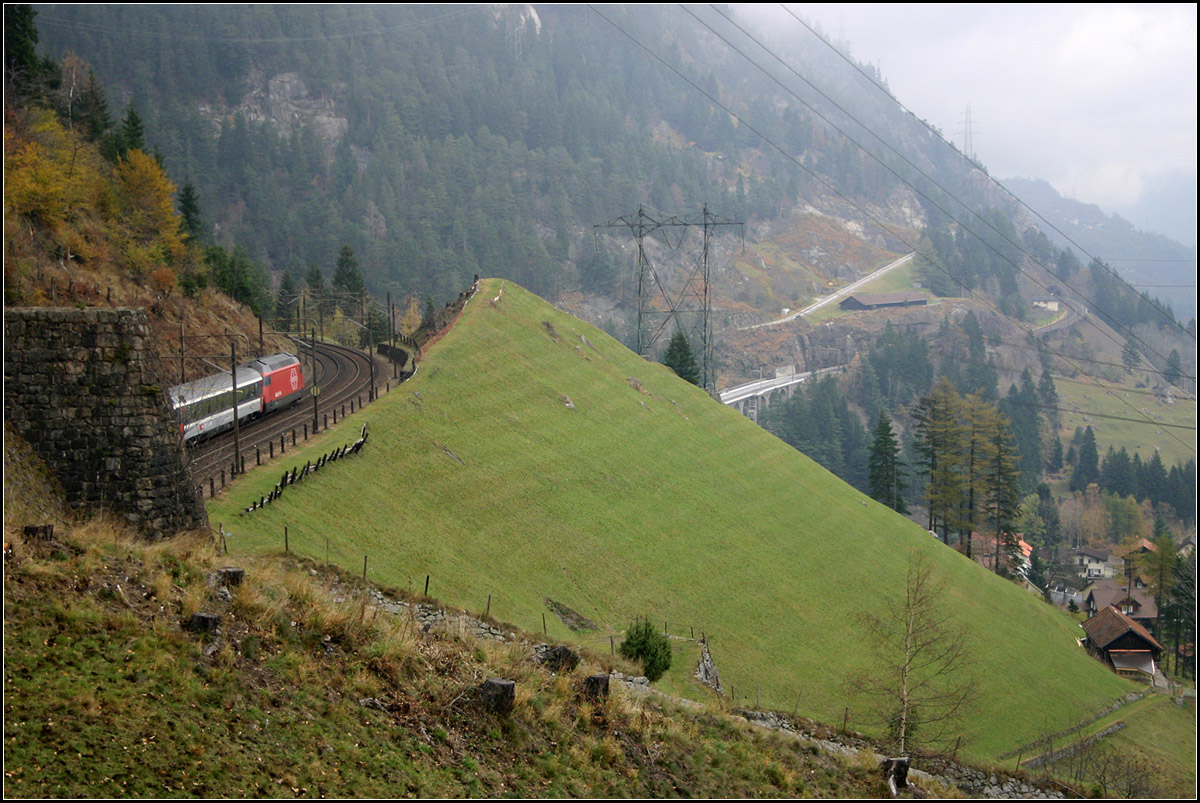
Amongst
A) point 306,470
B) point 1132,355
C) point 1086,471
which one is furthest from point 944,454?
point 1086,471

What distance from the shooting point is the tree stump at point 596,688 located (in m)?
15.4

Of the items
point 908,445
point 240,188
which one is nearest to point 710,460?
point 908,445

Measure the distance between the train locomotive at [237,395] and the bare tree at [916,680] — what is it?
22901 millimetres

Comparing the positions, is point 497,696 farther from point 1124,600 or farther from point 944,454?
point 1124,600

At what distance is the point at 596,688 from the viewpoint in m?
15.5

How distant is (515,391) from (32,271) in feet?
75.6

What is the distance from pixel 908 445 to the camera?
511 feet

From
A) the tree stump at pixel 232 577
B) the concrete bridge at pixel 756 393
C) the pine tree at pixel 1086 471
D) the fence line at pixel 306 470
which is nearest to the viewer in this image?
the tree stump at pixel 232 577

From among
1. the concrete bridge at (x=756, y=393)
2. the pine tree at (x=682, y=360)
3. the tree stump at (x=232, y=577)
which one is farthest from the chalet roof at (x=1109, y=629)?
the concrete bridge at (x=756, y=393)

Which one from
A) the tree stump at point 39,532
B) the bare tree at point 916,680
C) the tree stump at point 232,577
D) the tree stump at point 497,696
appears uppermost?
the tree stump at point 39,532

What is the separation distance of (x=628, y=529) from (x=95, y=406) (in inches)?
964

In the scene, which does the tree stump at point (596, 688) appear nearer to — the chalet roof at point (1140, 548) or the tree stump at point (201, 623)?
the tree stump at point (201, 623)

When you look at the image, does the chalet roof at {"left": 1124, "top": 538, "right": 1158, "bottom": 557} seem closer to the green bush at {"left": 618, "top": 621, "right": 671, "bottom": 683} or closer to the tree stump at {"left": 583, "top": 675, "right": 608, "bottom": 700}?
the green bush at {"left": 618, "top": 621, "right": 671, "bottom": 683}

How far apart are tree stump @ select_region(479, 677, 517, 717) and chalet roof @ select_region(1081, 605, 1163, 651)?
5424 centimetres
